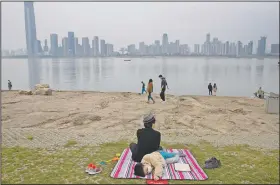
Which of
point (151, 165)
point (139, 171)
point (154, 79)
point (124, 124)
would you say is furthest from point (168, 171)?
point (154, 79)

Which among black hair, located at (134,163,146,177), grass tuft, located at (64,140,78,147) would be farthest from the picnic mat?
grass tuft, located at (64,140,78,147)

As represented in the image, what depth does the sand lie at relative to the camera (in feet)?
27.6

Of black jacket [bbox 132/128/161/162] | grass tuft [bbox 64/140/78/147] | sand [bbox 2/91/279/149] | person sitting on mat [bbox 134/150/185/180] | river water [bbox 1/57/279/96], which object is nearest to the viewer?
person sitting on mat [bbox 134/150/185/180]

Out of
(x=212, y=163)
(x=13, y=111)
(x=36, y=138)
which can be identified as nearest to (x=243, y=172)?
(x=212, y=163)

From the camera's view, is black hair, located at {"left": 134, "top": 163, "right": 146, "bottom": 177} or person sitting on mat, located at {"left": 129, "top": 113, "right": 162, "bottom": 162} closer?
black hair, located at {"left": 134, "top": 163, "right": 146, "bottom": 177}

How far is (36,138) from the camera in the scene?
8.39 m

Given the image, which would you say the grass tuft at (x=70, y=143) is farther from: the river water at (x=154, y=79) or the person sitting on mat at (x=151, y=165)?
the river water at (x=154, y=79)

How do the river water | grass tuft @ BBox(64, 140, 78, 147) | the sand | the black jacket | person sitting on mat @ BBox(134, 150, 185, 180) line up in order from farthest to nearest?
the river water
the sand
grass tuft @ BBox(64, 140, 78, 147)
the black jacket
person sitting on mat @ BBox(134, 150, 185, 180)

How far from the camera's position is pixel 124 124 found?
34.7 feet

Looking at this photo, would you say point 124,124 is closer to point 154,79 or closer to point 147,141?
point 147,141

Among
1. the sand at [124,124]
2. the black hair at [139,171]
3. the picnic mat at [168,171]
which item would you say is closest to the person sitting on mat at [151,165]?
the black hair at [139,171]

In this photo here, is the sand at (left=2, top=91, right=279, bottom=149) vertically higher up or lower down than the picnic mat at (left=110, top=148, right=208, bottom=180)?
lower down

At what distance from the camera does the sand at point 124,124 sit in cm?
841

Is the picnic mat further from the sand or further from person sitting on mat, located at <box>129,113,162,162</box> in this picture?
the sand
